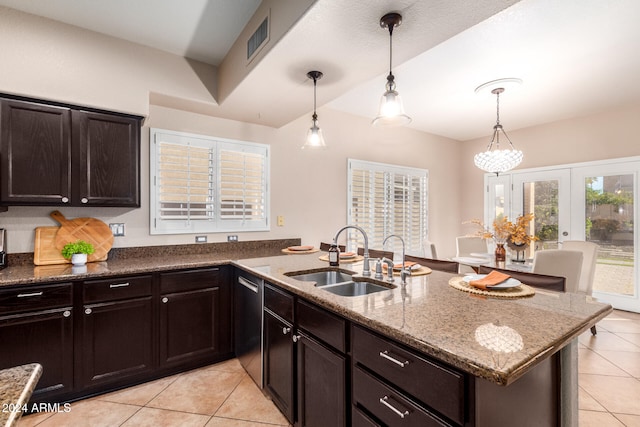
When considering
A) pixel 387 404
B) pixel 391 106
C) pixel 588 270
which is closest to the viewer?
pixel 387 404

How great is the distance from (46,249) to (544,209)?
6.16 meters

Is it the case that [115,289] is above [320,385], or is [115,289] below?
above

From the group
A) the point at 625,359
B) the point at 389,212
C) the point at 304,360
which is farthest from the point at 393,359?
the point at 389,212

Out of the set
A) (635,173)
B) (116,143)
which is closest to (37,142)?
(116,143)

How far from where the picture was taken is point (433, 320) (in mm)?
1164

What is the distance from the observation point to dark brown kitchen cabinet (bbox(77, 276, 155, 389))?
211cm

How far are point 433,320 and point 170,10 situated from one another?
8.37 ft

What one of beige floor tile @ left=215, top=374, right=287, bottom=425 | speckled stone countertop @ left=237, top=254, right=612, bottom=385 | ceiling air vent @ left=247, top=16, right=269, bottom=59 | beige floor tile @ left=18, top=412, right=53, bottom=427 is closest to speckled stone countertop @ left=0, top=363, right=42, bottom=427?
speckled stone countertop @ left=237, top=254, right=612, bottom=385

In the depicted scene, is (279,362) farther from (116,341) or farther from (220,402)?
(116,341)

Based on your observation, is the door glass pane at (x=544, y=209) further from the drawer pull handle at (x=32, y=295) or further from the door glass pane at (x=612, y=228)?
the drawer pull handle at (x=32, y=295)

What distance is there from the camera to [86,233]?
255 centimetres

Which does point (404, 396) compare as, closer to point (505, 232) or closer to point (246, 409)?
point (246, 409)

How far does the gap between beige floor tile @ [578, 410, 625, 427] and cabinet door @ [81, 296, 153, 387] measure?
302 cm

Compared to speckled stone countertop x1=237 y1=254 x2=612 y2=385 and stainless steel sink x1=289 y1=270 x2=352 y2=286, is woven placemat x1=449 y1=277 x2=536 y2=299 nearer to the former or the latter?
speckled stone countertop x1=237 y1=254 x2=612 y2=385
